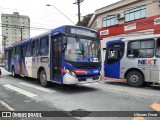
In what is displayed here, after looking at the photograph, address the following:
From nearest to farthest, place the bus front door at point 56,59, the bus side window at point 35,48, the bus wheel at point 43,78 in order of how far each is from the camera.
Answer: the bus front door at point 56,59, the bus wheel at point 43,78, the bus side window at point 35,48

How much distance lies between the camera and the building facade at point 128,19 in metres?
23.4

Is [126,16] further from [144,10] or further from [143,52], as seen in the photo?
[143,52]

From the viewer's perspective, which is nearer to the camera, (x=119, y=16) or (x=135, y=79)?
(x=135, y=79)

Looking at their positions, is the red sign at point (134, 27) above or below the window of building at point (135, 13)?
below

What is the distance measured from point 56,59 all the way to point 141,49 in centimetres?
477

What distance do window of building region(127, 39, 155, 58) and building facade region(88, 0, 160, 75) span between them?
26.4ft

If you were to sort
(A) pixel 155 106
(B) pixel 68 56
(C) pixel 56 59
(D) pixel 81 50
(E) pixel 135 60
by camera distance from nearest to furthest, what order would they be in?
(A) pixel 155 106 < (B) pixel 68 56 < (D) pixel 81 50 < (C) pixel 56 59 < (E) pixel 135 60

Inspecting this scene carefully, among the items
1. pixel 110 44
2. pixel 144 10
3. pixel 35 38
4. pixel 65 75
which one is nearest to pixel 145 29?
pixel 144 10

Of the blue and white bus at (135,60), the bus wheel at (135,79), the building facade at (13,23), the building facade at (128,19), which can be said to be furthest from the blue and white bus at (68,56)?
the building facade at (13,23)

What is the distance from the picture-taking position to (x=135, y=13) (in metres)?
26.3

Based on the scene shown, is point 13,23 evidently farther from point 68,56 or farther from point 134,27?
point 68,56

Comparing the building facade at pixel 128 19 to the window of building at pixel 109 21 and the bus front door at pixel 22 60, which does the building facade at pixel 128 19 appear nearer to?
the window of building at pixel 109 21

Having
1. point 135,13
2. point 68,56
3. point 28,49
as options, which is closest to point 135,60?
point 68,56

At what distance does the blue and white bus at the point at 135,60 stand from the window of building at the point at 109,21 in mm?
16320
